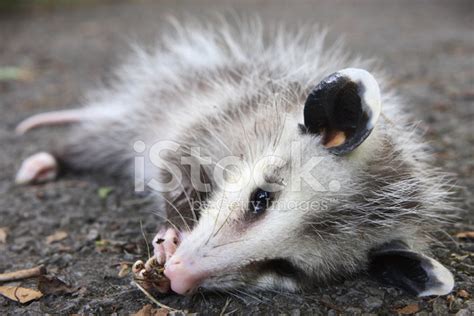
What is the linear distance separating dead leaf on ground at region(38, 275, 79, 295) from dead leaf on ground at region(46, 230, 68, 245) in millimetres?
374

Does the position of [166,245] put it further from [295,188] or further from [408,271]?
[408,271]

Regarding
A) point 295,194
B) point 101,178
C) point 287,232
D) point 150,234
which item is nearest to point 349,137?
point 295,194

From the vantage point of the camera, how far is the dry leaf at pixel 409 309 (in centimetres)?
165

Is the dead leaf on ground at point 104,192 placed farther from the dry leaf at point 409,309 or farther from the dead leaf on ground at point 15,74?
the dead leaf on ground at point 15,74

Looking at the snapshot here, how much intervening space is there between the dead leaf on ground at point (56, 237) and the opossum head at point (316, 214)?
759 millimetres

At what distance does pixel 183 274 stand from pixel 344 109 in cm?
71

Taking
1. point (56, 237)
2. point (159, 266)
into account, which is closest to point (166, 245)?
point (159, 266)

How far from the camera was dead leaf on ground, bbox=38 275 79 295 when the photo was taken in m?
1.77

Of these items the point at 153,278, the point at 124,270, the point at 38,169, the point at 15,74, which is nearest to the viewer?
the point at 153,278

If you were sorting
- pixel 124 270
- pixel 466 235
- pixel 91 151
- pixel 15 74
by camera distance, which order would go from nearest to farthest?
pixel 124 270 → pixel 466 235 → pixel 91 151 → pixel 15 74

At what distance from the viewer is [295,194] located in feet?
5.37

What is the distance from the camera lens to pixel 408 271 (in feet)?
5.65

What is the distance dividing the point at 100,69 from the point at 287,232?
402cm

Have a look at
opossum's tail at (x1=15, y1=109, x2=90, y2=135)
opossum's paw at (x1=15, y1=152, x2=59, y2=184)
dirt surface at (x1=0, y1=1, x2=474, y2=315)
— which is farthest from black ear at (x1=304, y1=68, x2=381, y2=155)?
opossum's tail at (x1=15, y1=109, x2=90, y2=135)
